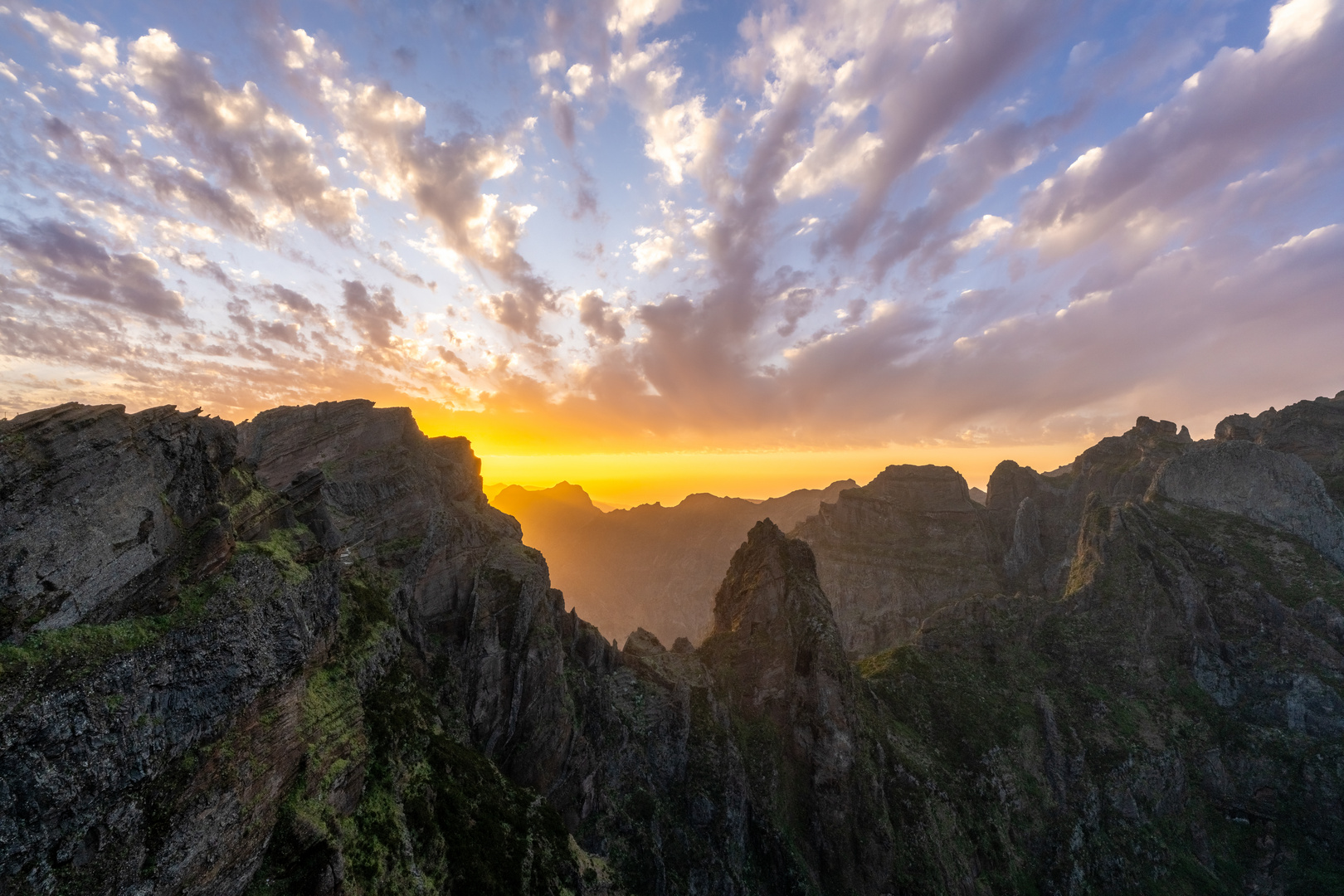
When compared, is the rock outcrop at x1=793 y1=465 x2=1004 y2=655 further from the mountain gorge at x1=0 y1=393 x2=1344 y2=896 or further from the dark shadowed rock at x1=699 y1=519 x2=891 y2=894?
the dark shadowed rock at x1=699 y1=519 x2=891 y2=894

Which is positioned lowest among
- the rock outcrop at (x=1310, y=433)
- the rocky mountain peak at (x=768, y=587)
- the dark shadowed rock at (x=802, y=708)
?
the dark shadowed rock at (x=802, y=708)

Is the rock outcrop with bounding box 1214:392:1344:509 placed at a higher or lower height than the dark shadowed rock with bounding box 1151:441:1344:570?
higher

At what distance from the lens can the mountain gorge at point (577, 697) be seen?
21219mm

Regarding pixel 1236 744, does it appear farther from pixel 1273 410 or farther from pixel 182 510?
pixel 182 510

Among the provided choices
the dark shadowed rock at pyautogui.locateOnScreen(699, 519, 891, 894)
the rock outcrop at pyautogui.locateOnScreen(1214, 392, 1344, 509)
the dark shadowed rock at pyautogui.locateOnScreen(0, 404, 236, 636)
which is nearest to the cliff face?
the dark shadowed rock at pyautogui.locateOnScreen(0, 404, 236, 636)

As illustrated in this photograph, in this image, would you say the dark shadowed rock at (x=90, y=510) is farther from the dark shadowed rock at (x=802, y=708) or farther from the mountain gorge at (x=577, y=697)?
the dark shadowed rock at (x=802, y=708)

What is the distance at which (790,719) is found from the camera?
66250 millimetres

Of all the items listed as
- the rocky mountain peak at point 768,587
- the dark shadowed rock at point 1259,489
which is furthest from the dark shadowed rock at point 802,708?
the dark shadowed rock at point 1259,489

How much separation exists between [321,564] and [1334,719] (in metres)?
132

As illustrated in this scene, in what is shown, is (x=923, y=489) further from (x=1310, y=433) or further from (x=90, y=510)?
(x=90, y=510)

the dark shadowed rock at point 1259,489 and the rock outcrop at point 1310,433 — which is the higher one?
the rock outcrop at point 1310,433

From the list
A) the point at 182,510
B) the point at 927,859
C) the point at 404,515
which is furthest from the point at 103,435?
the point at 927,859

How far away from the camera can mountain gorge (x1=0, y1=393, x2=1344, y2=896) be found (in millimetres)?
21219

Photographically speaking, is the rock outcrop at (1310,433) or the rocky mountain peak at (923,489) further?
the rocky mountain peak at (923,489)
